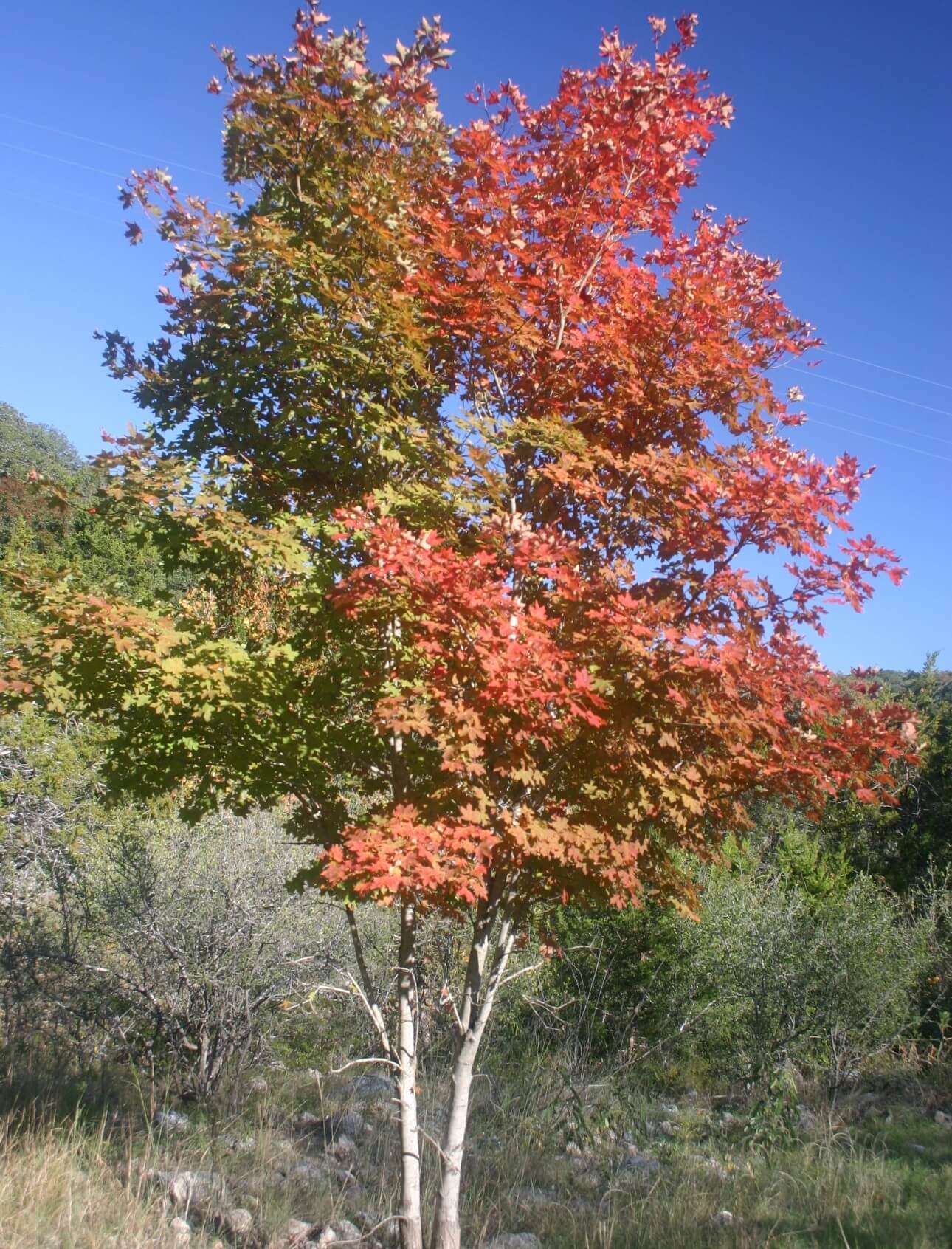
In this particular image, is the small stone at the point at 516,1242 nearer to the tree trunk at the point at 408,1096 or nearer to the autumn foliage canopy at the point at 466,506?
the tree trunk at the point at 408,1096

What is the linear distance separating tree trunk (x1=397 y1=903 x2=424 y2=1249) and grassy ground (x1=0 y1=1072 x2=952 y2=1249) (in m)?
0.53

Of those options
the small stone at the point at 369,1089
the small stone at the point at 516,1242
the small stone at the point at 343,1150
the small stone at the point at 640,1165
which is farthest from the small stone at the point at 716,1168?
A: the small stone at the point at 369,1089

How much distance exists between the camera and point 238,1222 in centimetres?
428

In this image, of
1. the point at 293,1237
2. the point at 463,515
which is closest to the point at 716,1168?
the point at 293,1237

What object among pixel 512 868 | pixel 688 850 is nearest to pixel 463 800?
pixel 512 868

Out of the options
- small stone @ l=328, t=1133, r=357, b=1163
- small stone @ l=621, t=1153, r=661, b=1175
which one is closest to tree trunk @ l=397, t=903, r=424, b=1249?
small stone @ l=328, t=1133, r=357, b=1163

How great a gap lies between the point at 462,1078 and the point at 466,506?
273 centimetres

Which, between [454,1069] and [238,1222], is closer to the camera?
[454,1069]

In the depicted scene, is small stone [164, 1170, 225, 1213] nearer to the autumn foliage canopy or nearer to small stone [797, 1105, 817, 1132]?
the autumn foliage canopy

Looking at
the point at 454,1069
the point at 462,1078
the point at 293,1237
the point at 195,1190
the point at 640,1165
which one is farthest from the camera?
the point at 640,1165

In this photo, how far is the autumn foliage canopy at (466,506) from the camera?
3236mm

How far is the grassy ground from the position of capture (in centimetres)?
402

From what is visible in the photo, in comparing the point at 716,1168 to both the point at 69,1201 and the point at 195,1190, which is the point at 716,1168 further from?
the point at 69,1201

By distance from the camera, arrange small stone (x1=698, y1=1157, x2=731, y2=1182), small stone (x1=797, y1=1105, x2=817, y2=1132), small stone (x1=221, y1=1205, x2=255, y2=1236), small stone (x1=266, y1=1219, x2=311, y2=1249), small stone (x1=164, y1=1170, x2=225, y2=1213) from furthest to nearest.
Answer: small stone (x1=797, y1=1105, x2=817, y2=1132), small stone (x1=698, y1=1157, x2=731, y2=1182), small stone (x1=164, y1=1170, x2=225, y2=1213), small stone (x1=221, y1=1205, x2=255, y2=1236), small stone (x1=266, y1=1219, x2=311, y2=1249)
